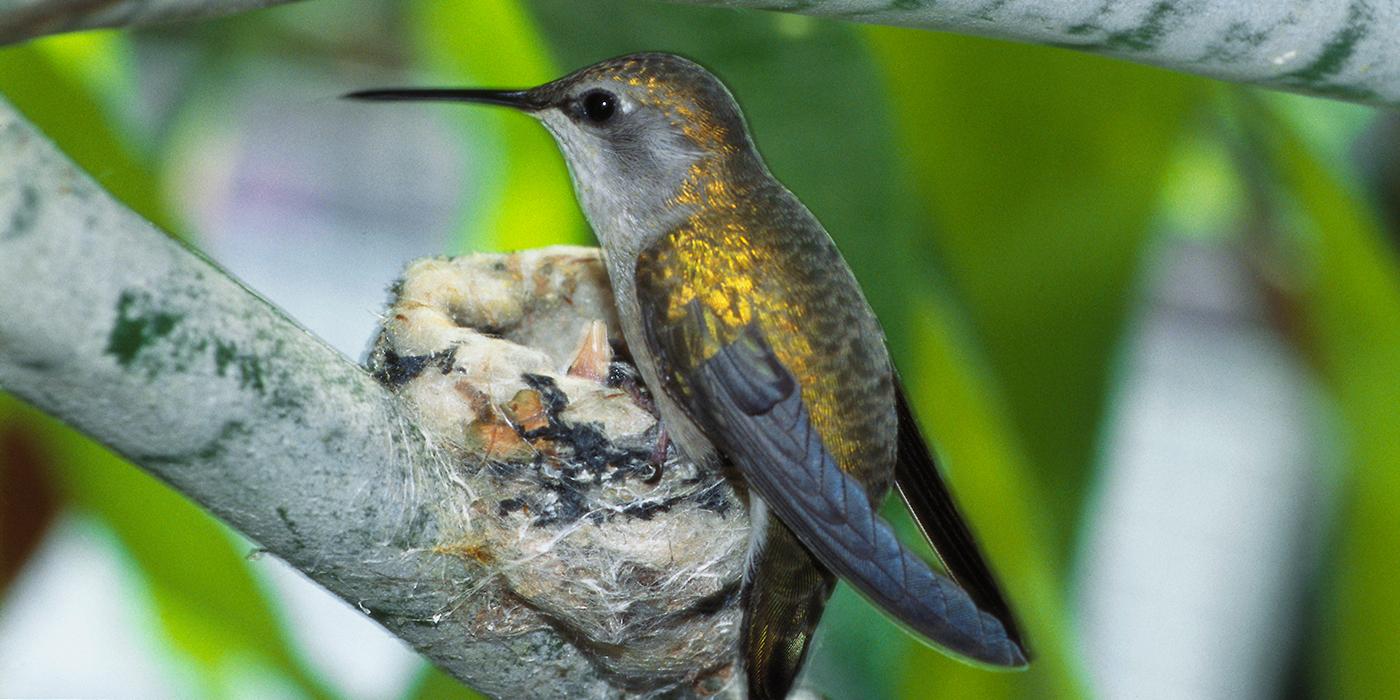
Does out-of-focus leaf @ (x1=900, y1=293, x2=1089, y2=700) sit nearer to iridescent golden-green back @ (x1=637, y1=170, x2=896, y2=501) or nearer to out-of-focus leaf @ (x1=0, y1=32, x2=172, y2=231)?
iridescent golden-green back @ (x1=637, y1=170, x2=896, y2=501)

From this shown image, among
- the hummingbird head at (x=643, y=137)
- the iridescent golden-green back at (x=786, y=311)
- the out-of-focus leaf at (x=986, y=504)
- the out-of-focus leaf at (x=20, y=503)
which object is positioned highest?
the hummingbird head at (x=643, y=137)

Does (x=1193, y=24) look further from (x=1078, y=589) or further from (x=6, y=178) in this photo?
(x=1078, y=589)

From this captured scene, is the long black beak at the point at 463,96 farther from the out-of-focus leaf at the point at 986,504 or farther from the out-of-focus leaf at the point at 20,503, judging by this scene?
the out-of-focus leaf at the point at 20,503

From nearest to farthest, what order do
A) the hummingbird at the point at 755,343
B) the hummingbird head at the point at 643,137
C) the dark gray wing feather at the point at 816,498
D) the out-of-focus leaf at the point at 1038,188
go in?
the dark gray wing feather at the point at 816,498 < the hummingbird at the point at 755,343 < the hummingbird head at the point at 643,137 < the out-of-focus leaf at the point at 1038,188

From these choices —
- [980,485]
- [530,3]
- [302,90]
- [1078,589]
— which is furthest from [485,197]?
[302,90]

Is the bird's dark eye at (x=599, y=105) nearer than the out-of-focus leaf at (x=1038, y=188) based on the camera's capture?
Yes

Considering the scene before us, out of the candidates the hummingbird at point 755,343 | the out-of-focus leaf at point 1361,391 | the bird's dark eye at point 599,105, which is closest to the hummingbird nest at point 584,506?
the hummingbird at point 755,343

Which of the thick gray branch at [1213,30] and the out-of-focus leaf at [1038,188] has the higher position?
the thick gray branch at [1213,30]
